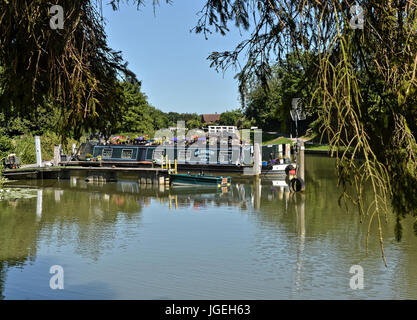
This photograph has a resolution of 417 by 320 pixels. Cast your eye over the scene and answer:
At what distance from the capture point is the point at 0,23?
212 inches

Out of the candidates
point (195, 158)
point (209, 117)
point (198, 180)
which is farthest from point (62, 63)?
point (209, 117)

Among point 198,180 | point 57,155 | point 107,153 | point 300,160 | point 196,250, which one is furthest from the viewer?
point 57,155

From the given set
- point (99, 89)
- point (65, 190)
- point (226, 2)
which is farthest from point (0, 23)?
point (65, 190)

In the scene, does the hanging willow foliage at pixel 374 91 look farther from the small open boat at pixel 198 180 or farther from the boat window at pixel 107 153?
the boat window at pixel 107 153

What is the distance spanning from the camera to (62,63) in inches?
209

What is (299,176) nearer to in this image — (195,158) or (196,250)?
(195,158)

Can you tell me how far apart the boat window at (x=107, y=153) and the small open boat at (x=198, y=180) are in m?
6.24

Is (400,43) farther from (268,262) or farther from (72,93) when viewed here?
(268,262)

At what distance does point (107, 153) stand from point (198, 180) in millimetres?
8053

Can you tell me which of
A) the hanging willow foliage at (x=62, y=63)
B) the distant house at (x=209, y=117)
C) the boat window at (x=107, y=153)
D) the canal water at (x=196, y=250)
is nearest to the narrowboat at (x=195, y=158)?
the boat window at (x=107, y=153)

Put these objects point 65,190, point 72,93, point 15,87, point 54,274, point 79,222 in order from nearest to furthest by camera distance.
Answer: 1. point 72,93
2. point 15,87
3. point 54,274
4. point 79,222
5. point 65,190

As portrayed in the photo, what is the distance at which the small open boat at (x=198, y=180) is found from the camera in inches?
1146
